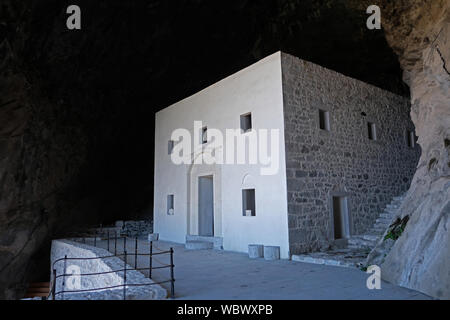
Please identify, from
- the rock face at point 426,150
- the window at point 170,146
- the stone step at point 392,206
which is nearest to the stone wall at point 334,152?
the stone step at point 392,206

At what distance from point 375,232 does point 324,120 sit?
13.3 ft

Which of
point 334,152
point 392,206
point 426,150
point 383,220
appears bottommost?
point 383,220

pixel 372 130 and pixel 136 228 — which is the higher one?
pixel 372 130

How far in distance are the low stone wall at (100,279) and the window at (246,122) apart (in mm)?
5567

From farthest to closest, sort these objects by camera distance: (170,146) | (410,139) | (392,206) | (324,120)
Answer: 1. (170,146)
2. (410,139)
3. (392,206)
4. (324,120)

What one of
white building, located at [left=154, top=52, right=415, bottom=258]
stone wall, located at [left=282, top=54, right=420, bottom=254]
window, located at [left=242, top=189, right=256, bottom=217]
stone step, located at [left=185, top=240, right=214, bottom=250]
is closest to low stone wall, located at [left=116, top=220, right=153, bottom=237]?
Answer: white building, located at [left=154, top=52, right=415, bottom=258]

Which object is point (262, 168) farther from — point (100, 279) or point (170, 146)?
point (170, 146)

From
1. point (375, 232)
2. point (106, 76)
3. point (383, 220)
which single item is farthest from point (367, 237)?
point (106, 76)

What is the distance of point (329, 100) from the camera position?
35.0ft

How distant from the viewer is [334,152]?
34.1ft

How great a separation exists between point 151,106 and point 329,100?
1264cm

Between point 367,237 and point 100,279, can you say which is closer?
point 100,279
